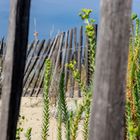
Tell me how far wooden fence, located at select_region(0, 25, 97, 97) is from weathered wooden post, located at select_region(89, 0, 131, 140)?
881cm

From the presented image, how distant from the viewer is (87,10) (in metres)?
2.58

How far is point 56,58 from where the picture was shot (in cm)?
1192

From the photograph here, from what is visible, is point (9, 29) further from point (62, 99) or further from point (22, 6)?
point (62, 99)

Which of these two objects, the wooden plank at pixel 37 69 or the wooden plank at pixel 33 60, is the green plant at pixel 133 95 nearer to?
the wooden plank at pixel 37 69

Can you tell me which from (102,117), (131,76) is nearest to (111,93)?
(102,117)

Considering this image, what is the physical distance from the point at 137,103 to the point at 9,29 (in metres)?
0.76

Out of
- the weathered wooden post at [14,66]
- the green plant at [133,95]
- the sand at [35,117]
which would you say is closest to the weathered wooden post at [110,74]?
the weathered wooden post at [14,66]

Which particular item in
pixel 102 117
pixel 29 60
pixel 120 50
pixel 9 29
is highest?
pixel 29 60

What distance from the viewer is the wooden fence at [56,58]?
11.4 meters

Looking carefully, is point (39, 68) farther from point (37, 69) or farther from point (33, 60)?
point (33, 60)

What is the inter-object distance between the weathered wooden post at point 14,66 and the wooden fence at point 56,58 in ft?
27.0

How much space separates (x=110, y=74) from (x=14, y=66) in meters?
0.66

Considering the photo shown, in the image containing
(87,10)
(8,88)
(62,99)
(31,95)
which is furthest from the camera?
(31,95)

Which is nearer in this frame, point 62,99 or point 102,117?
point 102,117
